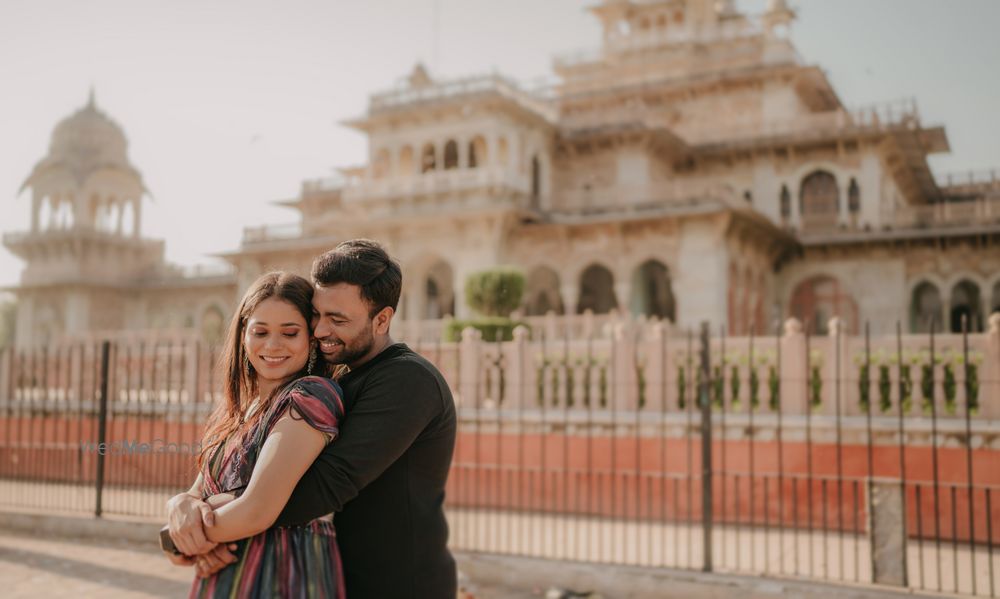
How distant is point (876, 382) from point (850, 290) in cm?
1645

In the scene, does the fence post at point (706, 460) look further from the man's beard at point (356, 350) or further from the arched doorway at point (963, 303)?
Result: the arched doorway at point (963, 303)

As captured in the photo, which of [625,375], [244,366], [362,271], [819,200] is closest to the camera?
[362,271]

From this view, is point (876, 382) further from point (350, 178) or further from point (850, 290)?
point (350, 178)

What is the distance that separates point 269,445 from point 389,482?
0.39 m

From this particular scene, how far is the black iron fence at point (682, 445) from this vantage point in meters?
7.33

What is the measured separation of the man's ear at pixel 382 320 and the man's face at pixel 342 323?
0.08ft

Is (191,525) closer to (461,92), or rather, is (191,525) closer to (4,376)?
(4,376)

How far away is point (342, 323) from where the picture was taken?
2236mm

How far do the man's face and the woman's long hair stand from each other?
6 cm

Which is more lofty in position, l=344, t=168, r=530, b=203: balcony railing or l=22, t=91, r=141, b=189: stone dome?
l=22, t=91, r=141, b=189: stone dome

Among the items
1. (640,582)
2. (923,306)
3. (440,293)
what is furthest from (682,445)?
(923,306)

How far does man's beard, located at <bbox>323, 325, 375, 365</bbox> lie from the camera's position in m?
2.26

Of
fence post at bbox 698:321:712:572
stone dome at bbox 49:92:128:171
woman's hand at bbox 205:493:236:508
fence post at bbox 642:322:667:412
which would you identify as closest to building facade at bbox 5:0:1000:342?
fence post at bbox 642:322:667:412

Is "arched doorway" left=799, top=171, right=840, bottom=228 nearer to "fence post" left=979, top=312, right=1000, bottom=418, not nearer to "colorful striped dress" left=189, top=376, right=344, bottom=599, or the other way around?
"fence post" left=979, top=312, right=1000, bottom=418
